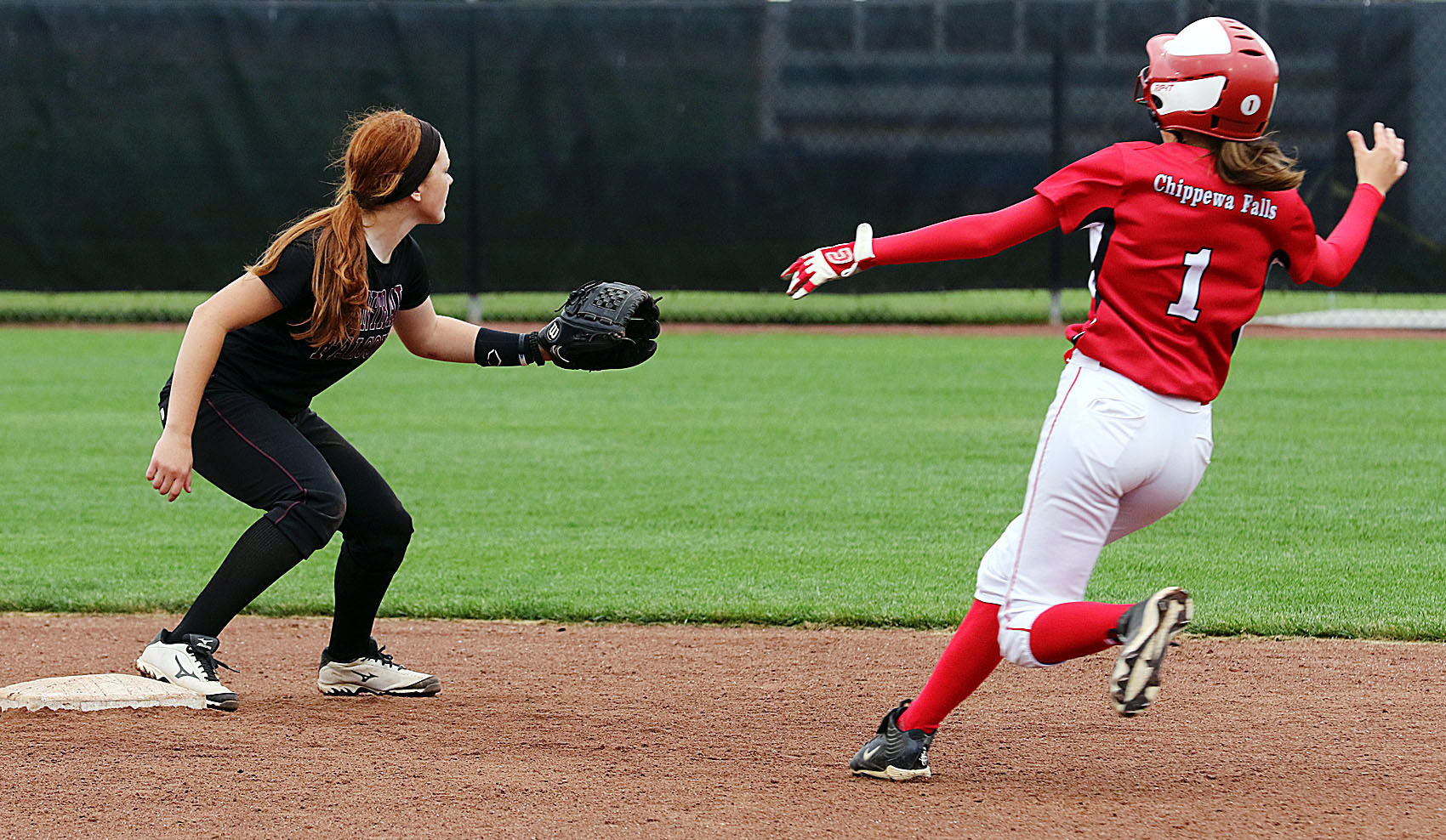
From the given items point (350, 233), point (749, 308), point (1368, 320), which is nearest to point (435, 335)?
point (350, 233)

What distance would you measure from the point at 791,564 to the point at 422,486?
2283 mm

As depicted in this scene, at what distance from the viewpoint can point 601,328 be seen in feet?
14.0

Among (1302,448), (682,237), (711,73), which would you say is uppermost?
(711,73)

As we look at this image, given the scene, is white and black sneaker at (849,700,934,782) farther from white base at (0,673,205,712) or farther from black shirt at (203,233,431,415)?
white base at (0,673,205,712)

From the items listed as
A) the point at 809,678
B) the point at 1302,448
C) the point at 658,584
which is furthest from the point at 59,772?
the point at 1302,448

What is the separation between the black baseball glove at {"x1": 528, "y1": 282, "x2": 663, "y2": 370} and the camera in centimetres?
427

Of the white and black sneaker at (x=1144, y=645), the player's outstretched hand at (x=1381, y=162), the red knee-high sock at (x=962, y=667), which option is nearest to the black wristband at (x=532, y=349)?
the red knee-high sock at (x=962, y=667)

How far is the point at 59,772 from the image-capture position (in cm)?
366

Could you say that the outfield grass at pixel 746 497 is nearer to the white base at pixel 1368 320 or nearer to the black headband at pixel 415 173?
the black headband at pixel 415 173

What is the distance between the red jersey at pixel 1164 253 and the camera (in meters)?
3.27

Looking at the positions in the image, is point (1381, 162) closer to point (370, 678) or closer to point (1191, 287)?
point (1191, 287)

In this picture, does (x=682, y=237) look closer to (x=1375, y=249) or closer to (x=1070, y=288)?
(x=1070, y=288)

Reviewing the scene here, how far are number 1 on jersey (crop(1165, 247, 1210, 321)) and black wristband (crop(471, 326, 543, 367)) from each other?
176 cm

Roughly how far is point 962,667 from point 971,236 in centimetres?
90
